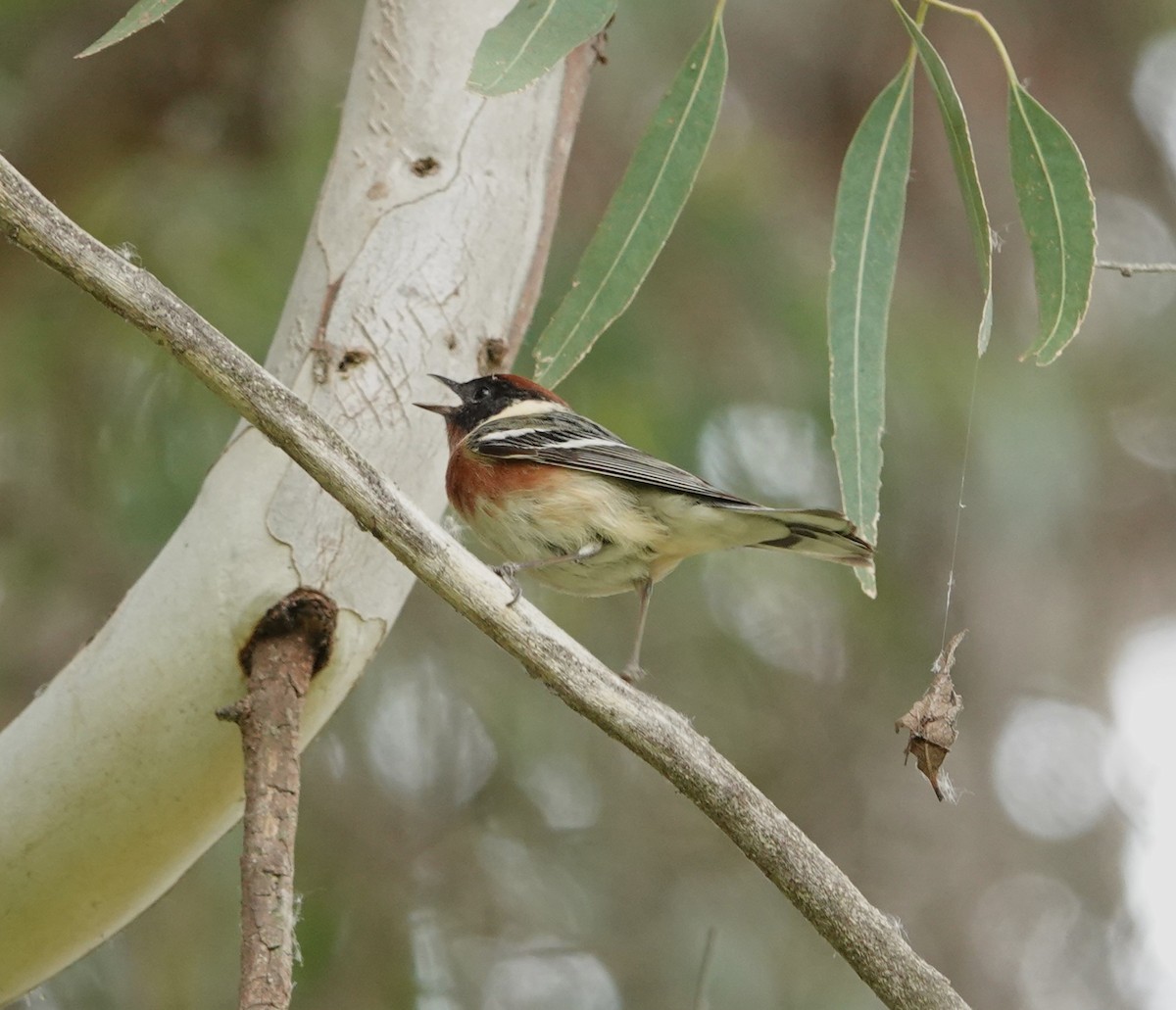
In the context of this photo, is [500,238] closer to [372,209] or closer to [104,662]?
[372,209]

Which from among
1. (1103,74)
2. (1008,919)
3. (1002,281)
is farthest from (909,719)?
(1103,74)

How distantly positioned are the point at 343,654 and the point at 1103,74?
22.3ft

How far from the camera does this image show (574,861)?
6723 millimetres

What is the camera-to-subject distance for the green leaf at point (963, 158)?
2797 mm

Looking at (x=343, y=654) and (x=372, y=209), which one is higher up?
(x=372, y=209)

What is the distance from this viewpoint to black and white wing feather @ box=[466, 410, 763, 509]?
357 centimetres

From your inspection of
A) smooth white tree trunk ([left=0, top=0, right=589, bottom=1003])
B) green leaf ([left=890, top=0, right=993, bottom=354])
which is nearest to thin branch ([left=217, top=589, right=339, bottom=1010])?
smooth white tree trunk ([left=0, top=0, right=589, bottom=1003])

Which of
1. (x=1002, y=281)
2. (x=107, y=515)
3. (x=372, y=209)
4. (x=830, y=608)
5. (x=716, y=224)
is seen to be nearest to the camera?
(x=372, y=209)

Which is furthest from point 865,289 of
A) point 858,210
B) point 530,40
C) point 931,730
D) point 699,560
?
point 699,560

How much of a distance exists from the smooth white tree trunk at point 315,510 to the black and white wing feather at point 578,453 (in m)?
0.26

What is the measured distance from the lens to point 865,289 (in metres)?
2.95

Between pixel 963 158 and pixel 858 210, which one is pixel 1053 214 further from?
→ pixel 858 210

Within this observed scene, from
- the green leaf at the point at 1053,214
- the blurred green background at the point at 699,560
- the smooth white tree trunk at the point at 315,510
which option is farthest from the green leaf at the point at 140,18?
the blurred green background at the point at 699,560

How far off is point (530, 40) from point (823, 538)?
4.42 feet
